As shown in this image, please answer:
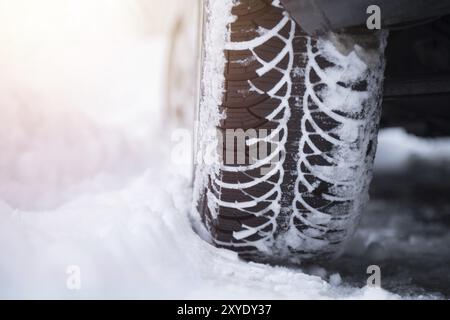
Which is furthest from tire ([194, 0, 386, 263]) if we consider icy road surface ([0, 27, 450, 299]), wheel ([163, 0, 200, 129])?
wheel ([163, 0, 200, 129])

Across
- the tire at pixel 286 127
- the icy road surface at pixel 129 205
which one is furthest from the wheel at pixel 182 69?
the tire at pixel 286 127

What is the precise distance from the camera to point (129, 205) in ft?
2.78

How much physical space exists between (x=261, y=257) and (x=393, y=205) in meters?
0.46

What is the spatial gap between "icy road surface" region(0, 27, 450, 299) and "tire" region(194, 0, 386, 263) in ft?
0.20

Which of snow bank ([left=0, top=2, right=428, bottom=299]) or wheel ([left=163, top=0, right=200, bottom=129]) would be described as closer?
snow bank ([left=0, top=2, right=428, bottom=299])

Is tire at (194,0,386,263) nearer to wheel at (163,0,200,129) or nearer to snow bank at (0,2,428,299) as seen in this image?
snow bank at (0,2,428,299)

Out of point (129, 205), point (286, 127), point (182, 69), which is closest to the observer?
point (286, 127)

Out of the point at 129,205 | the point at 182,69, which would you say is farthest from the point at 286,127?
the point at 182,69

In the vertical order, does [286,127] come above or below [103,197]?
above

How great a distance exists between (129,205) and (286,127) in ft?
1.00

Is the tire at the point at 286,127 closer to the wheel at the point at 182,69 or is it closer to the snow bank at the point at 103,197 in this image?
the snow bank at the point at 103,197

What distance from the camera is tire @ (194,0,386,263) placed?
28.6 inches

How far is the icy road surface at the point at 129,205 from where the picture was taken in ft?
2.17

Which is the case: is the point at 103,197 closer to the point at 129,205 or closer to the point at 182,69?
the point at 129,205
